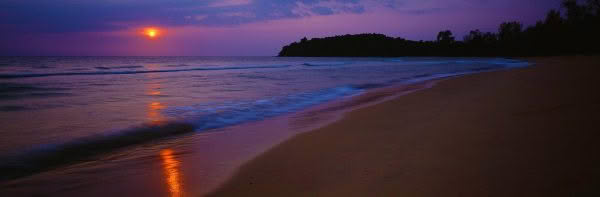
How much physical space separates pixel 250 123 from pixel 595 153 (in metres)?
4.43

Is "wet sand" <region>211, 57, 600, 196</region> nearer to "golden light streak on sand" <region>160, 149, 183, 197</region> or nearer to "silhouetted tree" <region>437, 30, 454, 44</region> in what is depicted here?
"golden light streak on sand" <region>160, 149, 183, 197</region>

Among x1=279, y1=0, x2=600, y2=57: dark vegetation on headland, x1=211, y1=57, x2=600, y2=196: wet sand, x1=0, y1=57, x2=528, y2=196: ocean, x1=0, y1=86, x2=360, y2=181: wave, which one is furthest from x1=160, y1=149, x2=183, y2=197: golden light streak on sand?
x1=279, y1=0, x2=600, y2=57: dark vegetation on headland

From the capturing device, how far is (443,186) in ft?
7.50

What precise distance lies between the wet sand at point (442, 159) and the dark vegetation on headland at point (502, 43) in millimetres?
72398

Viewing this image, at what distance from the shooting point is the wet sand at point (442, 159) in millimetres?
2264

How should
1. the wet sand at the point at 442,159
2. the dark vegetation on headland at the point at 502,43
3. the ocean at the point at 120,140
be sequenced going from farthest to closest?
the dark vegetation on headland at the point at 502,43 → the ocean at the point at 120,140 → the wet sand at the point at 442,159

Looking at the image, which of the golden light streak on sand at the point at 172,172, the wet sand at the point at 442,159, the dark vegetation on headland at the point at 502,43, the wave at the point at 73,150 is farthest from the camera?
the dark vegetation on headland at the point at 502,43

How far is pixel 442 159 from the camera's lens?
286 centimetres

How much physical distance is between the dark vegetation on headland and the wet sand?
238 feet

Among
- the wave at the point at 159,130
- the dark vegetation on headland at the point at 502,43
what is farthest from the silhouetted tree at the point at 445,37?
the wave at the point at 159,130

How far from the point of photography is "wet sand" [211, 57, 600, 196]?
226cm

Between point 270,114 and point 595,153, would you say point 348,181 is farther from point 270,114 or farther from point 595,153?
point 270,114

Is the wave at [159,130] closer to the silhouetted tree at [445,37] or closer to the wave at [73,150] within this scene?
the wave at [73,150]

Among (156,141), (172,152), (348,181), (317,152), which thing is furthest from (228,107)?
(348,181)
